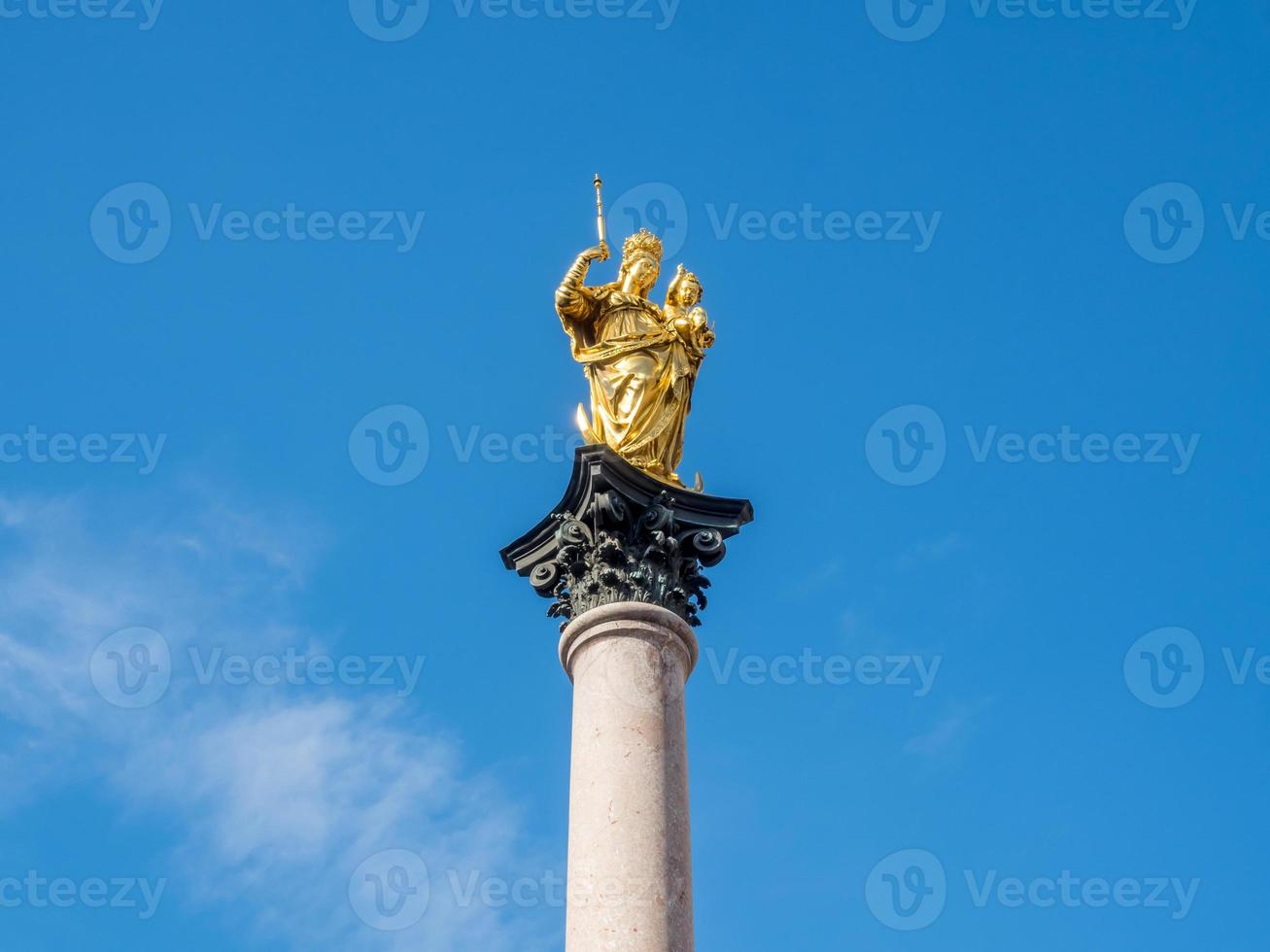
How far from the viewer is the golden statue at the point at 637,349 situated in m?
21.3

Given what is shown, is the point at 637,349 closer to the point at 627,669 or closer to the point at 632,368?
the point at 632,368

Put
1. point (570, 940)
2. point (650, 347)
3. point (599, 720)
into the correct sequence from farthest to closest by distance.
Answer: point (650, 347), point (599, 720), point (570, 940)

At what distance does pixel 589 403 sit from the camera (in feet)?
72.1

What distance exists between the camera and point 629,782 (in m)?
18.0

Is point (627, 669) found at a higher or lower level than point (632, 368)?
lower

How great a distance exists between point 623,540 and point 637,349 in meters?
2.80

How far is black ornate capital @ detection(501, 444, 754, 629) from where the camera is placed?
19.7 metres

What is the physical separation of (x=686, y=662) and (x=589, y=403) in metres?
3.71

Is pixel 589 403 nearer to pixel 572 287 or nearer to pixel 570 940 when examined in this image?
pixel 572 287

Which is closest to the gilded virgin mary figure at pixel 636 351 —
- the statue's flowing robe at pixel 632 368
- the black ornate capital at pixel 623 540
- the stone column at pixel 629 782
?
the statue's flowing robe at pixel 632 368

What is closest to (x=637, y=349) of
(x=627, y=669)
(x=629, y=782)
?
(x=627, y=669)

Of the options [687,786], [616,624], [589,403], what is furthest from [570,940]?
[589,403]

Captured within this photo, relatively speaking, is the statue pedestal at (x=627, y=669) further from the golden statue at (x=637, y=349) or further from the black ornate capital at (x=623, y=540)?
the golden statue at (x=637, y=349)

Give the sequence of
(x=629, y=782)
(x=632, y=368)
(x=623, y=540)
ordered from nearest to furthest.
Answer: (x=629, y=782), (x=623, y=540), (x=632, y=368)
